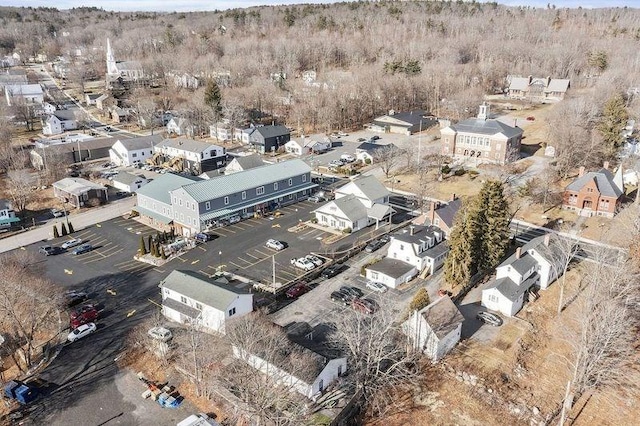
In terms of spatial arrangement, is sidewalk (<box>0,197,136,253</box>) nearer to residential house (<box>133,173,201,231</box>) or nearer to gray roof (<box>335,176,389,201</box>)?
residential house (<box>133,173,201,231</box>)

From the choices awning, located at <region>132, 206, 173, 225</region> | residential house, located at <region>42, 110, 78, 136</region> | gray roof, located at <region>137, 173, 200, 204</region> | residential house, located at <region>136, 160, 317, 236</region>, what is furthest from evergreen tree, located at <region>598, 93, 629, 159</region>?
residential house, located at <region>42, 110, 78, 136</region>

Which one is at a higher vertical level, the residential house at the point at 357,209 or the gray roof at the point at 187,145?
the gray roof at the point at 187,145

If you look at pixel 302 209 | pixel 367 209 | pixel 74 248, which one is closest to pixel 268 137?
pixel 302 209

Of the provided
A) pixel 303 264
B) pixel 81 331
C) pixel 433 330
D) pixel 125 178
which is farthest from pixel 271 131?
pixel 433 330

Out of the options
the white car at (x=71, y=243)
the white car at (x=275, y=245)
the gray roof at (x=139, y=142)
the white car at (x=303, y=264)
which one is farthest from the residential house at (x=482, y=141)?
the white car at (x=71, y=243)

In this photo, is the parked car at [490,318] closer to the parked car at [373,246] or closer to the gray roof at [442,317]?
the gray roof at [442,317]

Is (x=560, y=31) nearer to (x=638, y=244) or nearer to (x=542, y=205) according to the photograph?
(x=542, y=205)

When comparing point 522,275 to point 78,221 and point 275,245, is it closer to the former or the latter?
point 275,245
